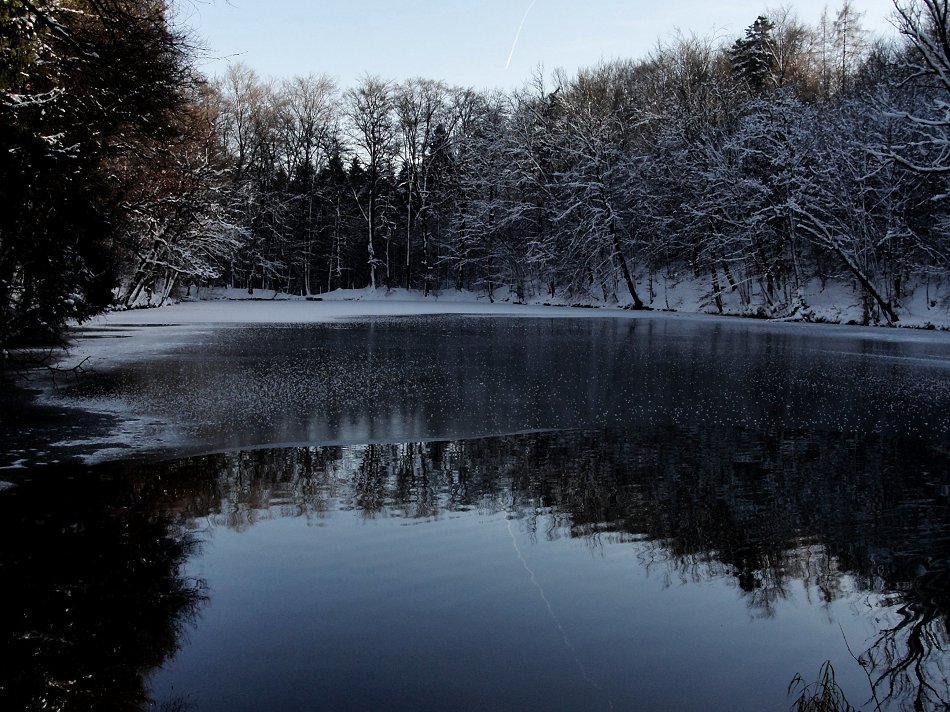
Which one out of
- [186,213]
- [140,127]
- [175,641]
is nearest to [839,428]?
[175,641]

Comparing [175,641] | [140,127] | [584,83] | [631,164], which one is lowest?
[175,641]

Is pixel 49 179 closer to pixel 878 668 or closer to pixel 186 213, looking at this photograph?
pixel 878 668

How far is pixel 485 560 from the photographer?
5781 mm

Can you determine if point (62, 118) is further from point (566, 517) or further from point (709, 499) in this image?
point (709, 499)

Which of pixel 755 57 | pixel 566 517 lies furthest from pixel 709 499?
pixel 755 57

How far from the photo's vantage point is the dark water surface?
4078 millimetres

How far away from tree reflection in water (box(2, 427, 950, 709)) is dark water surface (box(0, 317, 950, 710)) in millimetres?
27

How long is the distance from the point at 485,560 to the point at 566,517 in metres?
1.27

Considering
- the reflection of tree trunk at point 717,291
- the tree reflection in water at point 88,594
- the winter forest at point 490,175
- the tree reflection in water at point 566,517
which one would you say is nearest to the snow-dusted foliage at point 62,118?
the winter forest at point 490,175

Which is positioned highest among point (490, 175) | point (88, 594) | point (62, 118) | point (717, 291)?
point (490, 175)

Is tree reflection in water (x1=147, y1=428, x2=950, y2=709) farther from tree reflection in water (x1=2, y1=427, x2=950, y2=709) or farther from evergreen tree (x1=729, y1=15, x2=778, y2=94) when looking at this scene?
evergreen tree (x1=729, y1=15, x2=778, y2=94)

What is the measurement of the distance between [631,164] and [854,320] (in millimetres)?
19597

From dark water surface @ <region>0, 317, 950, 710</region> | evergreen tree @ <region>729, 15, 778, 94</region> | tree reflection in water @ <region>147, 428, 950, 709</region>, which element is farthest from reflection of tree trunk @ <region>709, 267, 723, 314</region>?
tree reflection in water @ <region>147, 428, 950, 709</region>

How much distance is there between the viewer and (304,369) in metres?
17.2
